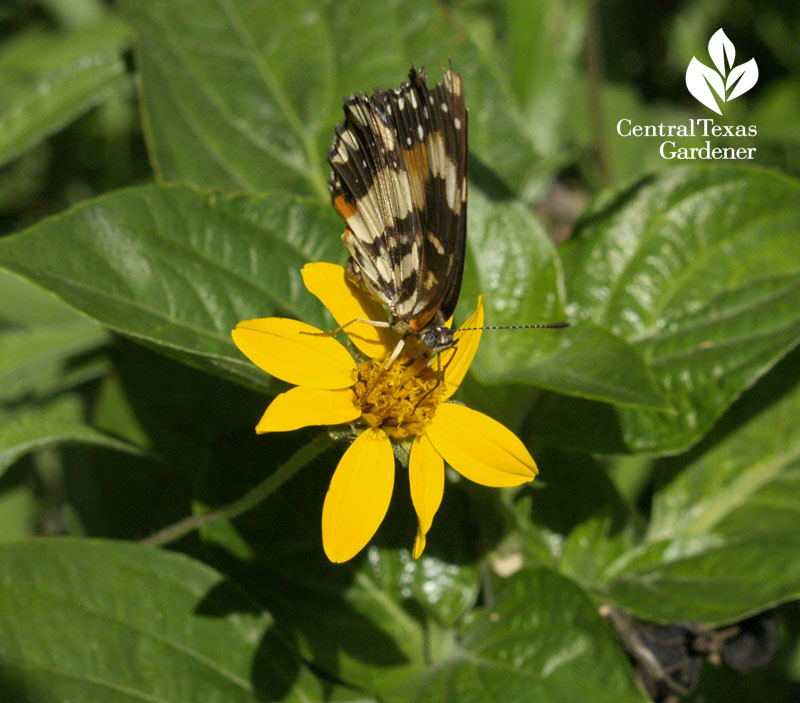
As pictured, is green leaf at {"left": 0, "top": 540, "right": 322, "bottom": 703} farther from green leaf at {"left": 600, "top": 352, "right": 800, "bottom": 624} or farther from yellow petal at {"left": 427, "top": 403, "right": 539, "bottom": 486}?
green leaf at {"left": 600, "top": 352, "right": 800, "bottom": 624}

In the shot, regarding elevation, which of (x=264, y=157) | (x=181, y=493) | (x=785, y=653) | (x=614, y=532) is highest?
(x=264, y=157)

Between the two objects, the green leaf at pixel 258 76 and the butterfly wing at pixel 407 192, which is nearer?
the butterfly wing at pixel 407 192

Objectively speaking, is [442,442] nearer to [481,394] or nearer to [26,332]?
[481,394]

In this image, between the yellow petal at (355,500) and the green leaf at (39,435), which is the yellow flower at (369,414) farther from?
the green leaf at (39,435)

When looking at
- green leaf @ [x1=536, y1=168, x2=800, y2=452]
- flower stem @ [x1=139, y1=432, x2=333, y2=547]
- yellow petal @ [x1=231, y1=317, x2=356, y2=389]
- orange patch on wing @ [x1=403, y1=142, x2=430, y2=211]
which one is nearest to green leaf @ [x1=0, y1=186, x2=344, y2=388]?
yellow petal @ [x1=231, y1=317, x2=356, y2=389]

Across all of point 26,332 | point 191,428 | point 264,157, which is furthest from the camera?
point 26,332

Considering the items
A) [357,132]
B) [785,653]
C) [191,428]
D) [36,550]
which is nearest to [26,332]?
[191,428]

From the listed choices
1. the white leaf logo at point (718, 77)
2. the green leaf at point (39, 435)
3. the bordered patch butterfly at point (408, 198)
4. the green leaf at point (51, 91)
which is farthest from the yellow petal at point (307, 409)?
the white leaf logo at point (718, 77)

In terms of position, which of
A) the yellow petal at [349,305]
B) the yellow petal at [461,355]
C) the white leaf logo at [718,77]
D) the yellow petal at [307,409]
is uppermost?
the white leaf logo at [718,77]
